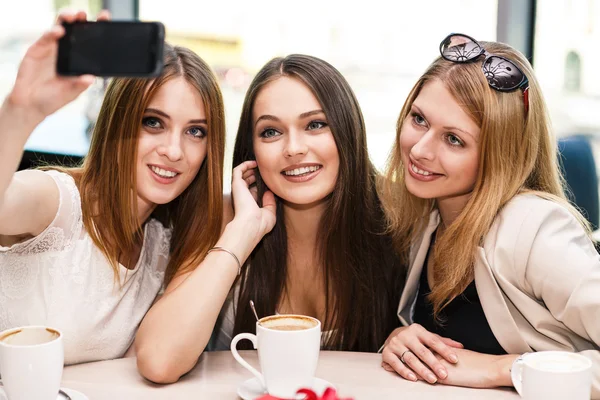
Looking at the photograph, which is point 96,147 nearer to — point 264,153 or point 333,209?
point 264,153

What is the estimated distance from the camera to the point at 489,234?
1.63 m

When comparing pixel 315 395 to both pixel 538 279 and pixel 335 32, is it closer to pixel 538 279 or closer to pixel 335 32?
pixel 538 279

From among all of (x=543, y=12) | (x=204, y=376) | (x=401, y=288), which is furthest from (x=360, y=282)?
(x=543, y=12)

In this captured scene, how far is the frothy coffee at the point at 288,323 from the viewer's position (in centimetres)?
131

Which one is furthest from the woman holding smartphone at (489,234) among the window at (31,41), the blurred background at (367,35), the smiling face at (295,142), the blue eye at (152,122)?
the window at (31,41)

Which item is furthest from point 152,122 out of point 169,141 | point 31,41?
point 31,41

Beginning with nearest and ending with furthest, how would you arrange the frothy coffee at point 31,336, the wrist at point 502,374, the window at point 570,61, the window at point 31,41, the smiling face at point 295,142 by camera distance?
the frothy coffee at point 31,336
the wrist at point 502,374
the smiling face at point 295,142
the window at point 570,61
the window at point 31,41

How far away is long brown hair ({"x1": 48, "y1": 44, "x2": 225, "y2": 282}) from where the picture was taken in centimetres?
176

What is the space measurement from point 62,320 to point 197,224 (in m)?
0.44

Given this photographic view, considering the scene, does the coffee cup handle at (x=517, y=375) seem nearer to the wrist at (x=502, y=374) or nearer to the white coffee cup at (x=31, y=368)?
the wrist at (x=502, y=374)

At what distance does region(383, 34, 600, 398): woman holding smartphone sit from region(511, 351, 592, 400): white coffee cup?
0.26 metres

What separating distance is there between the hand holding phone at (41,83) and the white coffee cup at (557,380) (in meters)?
0.88

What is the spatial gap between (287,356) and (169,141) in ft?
2.45

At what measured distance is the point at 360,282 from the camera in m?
2.02
